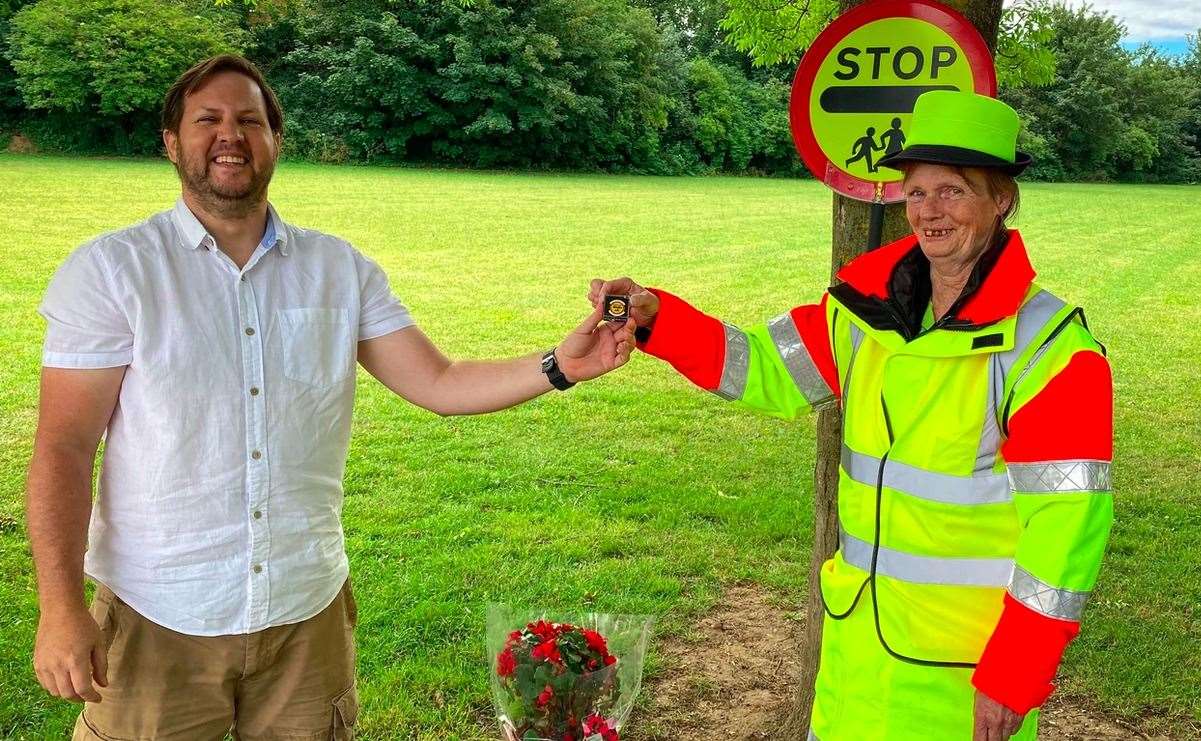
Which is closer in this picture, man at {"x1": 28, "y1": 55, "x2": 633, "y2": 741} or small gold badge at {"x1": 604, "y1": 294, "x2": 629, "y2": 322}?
man at {"x1": 28, "y1": 55, "x2": 633, "y2": 741}

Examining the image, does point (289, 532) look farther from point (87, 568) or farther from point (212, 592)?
point (87, 568)

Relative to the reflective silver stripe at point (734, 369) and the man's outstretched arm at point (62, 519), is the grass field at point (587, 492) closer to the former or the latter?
the man's outstretched arm at point (62, 519)

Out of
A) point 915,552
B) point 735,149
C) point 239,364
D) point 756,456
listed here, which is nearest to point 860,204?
point 915,552

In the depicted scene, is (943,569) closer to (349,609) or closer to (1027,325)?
(1027,325)

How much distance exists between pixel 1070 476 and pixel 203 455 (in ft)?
6.37

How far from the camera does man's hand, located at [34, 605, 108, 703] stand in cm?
246

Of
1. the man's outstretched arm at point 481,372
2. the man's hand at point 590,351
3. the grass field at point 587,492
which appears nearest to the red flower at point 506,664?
the man's outstretched arm at point 481,372

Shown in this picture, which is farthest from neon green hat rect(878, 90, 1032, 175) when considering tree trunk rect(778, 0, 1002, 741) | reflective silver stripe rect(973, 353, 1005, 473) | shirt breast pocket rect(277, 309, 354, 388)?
shirt breast pocket rect(277, 309, 354, 388)

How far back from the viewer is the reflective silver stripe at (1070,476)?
2.20 meters

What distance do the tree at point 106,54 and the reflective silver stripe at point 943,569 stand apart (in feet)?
122

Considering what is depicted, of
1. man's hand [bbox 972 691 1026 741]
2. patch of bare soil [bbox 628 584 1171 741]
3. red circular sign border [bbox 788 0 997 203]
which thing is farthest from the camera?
patch of bare soil [bbox 628 584 1171 741]

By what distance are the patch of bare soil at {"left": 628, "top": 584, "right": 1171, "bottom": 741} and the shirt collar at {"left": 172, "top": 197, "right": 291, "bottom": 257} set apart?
2.51 m

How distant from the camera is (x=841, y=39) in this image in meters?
3.52

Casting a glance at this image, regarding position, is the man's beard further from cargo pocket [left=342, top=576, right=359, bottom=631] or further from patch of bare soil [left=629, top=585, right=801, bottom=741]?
patch of bare soil [left=629, top=585, right=801, bottom=741]
